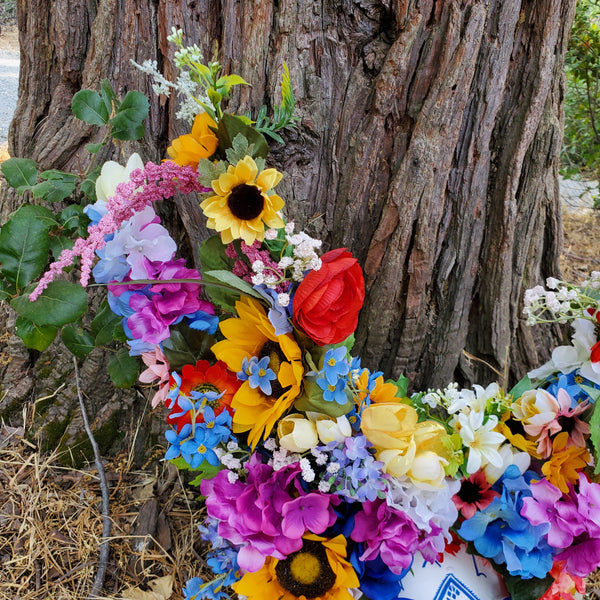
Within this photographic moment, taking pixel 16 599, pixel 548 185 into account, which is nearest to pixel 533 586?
pixel 548 185

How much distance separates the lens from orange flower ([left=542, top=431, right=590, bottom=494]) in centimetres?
121

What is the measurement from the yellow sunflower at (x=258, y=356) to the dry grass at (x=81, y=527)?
0.77 m

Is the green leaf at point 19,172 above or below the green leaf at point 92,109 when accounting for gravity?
below

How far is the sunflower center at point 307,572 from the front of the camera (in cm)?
112

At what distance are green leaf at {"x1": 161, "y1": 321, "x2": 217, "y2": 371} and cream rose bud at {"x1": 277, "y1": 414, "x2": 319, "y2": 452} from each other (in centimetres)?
31

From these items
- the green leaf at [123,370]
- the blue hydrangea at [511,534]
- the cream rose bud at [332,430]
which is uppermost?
the cream rose bud at [332,430]

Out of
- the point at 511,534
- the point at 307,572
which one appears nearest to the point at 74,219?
the point at 307,572

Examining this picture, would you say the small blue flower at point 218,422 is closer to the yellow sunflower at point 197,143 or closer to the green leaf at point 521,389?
the yellow sunflower at point 197,143

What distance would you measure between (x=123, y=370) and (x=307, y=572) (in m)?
0.74

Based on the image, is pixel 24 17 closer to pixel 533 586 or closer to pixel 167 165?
pixel 167 165

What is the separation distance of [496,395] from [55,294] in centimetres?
110

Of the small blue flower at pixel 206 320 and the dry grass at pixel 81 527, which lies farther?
the dry grass at pixel 81 527

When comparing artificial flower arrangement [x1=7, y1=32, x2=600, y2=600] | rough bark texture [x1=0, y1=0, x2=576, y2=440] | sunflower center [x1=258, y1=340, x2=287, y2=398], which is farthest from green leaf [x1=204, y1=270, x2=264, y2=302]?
rough bark texture [x1=0, y1=0, x2=576, y2=440]

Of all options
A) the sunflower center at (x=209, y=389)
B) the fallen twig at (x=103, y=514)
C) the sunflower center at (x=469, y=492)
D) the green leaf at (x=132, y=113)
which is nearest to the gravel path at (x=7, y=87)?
the fallen twig at (x=103, y=514)
